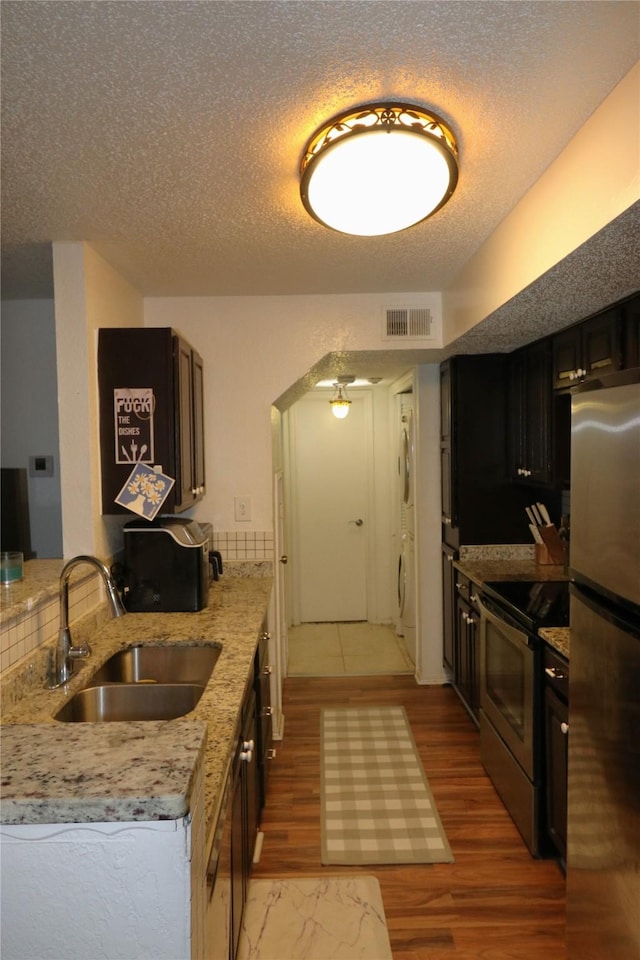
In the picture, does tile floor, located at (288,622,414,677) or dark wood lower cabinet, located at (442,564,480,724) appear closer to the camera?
dark wood lower cabinet, located at (442,564,480,724)

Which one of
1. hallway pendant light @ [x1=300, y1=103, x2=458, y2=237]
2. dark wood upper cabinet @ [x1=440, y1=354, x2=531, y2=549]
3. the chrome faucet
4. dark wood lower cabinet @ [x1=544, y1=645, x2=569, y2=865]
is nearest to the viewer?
hallway pendant light @ [x1=300, y1=103, x2=458, y2=237]

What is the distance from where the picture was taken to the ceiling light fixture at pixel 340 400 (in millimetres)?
4754

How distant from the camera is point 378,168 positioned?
1.57 metres

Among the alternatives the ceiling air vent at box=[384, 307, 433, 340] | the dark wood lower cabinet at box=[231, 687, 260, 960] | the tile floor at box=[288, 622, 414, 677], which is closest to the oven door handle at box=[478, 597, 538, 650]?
the dark wood lower cabinet at box=[231, 687, 260, 960]

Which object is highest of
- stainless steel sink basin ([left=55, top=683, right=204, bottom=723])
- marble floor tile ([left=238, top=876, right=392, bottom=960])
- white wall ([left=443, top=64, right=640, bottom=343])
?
white wall ([left=443, top=64, right=640, bottom=343])

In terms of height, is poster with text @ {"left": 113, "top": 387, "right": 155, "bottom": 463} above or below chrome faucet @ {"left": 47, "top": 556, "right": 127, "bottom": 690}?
above

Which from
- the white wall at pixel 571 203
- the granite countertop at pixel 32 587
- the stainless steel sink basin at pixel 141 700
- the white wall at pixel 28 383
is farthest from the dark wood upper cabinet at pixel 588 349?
the white wall at pixel 28 383

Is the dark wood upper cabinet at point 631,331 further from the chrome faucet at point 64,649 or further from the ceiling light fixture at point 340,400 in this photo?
the ceiling light fixture at point 340,400

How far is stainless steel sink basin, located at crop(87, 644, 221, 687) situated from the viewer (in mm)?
2146

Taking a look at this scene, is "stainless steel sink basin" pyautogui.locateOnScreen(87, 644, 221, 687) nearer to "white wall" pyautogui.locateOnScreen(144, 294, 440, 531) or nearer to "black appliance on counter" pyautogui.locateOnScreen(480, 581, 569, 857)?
"white wall" pyautogui.locateOnScreen(144, 294, 440, 531)

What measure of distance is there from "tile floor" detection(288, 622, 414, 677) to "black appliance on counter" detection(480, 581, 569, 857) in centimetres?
148

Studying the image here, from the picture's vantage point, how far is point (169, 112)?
144 centimetres

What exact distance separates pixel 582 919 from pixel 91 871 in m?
1.42

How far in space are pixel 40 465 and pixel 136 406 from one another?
105 cm
